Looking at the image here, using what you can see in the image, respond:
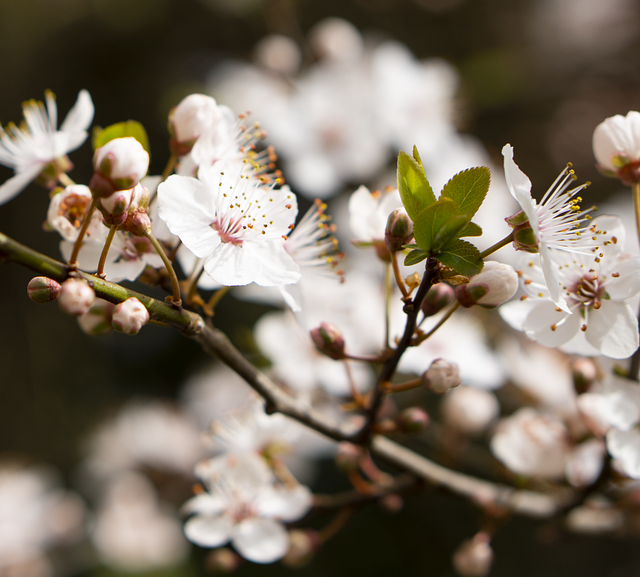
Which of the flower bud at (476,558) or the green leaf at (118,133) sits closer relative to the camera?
the green leaf at (118,133)

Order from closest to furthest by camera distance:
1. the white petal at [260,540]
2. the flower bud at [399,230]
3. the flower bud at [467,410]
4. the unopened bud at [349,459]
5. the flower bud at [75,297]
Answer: the flower bud at [75,297] → the flower bud at [399,230] → the white petal at [260,540] → the unopened bud at [349,459] → the flower bud at [467,410]

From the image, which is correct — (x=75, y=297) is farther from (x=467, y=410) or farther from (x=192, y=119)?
(x=467, y=410)

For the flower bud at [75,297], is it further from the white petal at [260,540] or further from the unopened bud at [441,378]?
the white petal at [260,540]

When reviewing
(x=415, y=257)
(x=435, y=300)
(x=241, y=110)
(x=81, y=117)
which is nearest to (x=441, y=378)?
(x=435, y=300)

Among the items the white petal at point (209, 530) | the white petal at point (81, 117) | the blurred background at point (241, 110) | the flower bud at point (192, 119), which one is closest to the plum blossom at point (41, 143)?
the white petal at point (81, 117)

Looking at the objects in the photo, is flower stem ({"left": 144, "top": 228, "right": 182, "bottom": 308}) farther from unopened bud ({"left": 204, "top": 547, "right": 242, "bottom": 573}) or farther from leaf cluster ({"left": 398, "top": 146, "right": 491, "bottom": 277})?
unopened bud ({"left": 204, "top": 547, "right": 242, "bottom": 573})

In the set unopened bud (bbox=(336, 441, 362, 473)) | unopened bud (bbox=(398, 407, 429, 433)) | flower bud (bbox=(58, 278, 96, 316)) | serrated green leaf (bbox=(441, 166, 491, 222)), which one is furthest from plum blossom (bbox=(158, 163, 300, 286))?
unopened bud (bbox=(336, 441, 362, 473))
